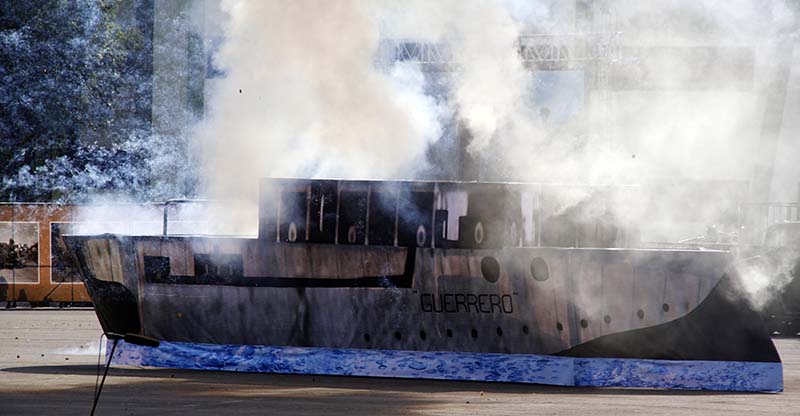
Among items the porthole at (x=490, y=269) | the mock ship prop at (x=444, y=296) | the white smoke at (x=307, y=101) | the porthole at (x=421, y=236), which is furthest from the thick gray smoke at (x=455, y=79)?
the porthole at (x=421, y=236)

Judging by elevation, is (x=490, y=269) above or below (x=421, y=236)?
below

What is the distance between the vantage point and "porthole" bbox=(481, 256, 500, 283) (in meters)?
18.4

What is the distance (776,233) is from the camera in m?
32.0

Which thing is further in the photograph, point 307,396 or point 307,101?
point 307,101

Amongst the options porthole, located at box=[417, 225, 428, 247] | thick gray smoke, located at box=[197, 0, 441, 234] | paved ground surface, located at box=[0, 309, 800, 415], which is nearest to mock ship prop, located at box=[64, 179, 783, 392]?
porthole, located at box=[417, 225, 428, 247]

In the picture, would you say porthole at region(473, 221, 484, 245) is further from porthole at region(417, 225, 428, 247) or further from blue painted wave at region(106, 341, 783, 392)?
blue painted wave at region(106, 341, 783, 392)

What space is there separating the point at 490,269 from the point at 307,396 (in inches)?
144

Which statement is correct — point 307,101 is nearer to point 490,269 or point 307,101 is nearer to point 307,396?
point 490,269

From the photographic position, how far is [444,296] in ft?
61.0

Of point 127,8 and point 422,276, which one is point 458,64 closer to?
point 422,276

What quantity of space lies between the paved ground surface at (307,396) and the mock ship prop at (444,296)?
0.49 m

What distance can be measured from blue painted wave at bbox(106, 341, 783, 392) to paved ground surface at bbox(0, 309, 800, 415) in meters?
0.27

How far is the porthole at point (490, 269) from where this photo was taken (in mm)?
18438

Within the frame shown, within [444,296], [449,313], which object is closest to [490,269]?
[444,296]
